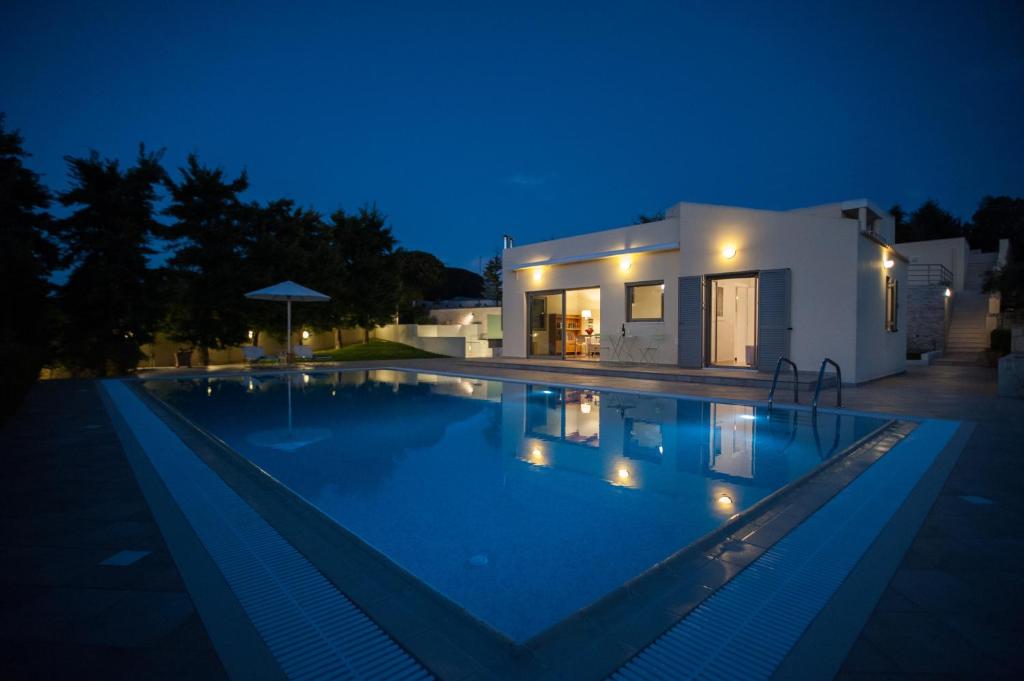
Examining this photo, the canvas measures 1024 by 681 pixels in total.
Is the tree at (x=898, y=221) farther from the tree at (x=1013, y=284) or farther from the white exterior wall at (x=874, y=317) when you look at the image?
the white exterior wall at (x=874, y=317)

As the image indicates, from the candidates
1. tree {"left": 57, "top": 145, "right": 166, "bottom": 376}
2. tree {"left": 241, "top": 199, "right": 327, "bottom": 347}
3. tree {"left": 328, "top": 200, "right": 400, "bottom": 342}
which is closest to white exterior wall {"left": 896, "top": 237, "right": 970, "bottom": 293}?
tree {"left": 328, "top": 200, "right": 400, "bottom": 342}

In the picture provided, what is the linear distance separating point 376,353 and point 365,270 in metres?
3.71

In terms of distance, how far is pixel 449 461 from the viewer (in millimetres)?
4484

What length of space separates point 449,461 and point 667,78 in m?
61.7

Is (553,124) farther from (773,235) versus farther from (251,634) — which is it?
(251,634)

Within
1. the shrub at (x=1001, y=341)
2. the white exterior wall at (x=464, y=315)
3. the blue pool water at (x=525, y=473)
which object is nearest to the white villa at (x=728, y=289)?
the shrub at (x=1001, y=341)

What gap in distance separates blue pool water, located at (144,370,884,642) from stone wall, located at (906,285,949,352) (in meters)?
14.6

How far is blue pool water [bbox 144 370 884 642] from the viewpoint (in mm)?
2404

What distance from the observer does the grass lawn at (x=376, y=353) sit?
1742cm

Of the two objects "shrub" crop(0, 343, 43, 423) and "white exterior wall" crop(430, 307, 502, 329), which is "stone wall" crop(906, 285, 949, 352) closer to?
"white exterior wall" crop(430, 307, 502, 329)

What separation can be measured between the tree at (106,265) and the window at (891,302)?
16.8 meters

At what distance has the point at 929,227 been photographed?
1366 inches

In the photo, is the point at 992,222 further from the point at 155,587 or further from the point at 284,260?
the point at 155,587

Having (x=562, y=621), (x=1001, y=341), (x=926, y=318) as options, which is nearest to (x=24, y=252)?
(x=562, y=621)
